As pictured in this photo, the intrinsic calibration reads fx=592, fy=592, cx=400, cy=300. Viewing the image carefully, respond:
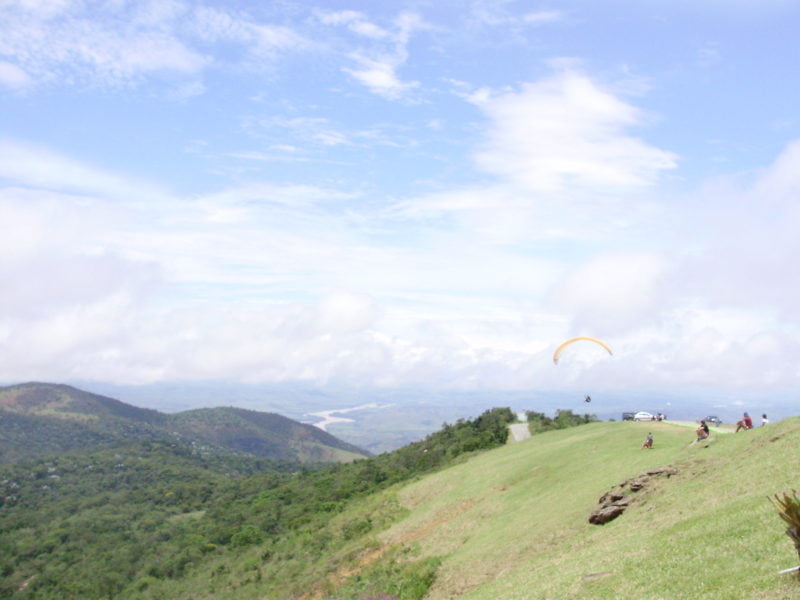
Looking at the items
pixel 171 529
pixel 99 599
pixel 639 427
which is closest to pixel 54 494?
pixel 171 529

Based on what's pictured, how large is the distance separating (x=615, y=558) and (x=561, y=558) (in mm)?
3774

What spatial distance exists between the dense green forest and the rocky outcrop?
9.02m

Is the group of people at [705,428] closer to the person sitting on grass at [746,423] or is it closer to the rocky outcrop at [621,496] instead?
the person sitting on grass at [746,423]

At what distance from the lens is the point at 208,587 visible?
50781mm

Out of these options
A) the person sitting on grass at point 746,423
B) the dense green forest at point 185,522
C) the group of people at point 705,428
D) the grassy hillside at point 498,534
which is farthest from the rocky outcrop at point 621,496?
the person sitting on grass at point 746,423

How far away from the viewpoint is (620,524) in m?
24.7

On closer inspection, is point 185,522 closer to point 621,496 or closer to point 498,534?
point 498,534

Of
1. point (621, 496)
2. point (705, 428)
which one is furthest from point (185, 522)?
point (621, 496)

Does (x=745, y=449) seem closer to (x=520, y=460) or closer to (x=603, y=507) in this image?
(x=603, y=507)

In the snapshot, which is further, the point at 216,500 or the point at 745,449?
the point at 216,500

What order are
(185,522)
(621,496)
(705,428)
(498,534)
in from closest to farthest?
(621,496)
(498,534)
(705,428)
(185,522)

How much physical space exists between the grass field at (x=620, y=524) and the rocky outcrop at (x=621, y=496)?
1.51ft

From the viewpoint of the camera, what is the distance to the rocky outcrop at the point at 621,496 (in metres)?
26.5

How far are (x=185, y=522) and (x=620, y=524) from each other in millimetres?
83615
